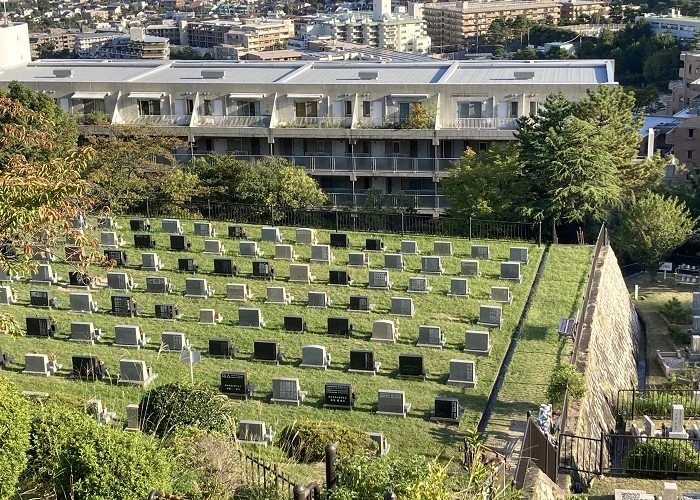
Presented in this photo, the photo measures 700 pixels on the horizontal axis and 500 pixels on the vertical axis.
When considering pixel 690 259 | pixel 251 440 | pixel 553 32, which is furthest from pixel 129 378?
pixel 553 32

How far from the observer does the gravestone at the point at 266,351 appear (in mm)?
22906

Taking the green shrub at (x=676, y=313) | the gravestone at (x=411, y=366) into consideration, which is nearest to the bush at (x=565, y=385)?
the gravestone at (x=411, y=366)

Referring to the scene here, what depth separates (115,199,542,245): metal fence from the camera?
34.2 meters

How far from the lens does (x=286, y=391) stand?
68.0 ft

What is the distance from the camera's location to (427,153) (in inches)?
1836

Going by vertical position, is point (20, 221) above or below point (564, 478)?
above

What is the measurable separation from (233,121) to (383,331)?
83.9 ft

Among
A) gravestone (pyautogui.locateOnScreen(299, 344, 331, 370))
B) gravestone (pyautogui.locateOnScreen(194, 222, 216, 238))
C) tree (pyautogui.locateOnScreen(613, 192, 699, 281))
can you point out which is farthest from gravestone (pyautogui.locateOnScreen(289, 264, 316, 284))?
tree (pyautogui.locateOnScreen(613, 192, 699, 281))

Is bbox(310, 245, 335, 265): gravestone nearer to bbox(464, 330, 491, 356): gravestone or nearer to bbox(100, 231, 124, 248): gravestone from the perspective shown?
bbox(100, 231, 124, 248): gravestone

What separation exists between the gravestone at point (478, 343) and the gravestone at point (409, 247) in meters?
7.79

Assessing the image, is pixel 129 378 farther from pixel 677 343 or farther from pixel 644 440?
pixel 677 343

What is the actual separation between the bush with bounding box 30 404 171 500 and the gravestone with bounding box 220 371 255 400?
7.75 metres

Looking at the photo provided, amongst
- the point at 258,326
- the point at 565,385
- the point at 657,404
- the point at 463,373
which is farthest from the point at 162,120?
the point at 565,385

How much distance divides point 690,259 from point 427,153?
12.6 m
